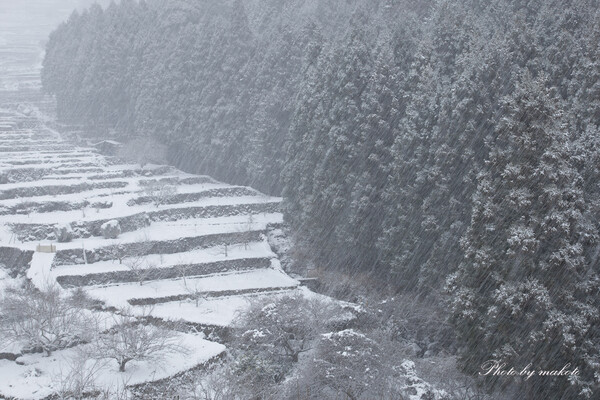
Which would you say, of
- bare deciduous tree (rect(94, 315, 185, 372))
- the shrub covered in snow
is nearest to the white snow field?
the shrub covered in snow

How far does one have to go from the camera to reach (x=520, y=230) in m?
14.9

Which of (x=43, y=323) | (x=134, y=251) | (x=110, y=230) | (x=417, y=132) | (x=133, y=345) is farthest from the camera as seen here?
(x=110, y=230)

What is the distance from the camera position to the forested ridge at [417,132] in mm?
14750

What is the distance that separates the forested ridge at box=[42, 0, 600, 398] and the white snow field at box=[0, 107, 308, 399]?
117 inches

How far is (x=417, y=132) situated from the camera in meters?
22.4

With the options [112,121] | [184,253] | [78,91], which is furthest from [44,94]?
[184,253]

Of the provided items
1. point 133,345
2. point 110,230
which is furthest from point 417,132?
point 110,230

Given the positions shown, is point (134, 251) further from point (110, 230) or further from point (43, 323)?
point (43, 323)

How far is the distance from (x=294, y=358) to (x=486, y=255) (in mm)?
6223

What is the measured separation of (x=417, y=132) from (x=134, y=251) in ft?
42.9

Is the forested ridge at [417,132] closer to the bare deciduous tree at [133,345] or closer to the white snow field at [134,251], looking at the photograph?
the white snow field at [134,251]

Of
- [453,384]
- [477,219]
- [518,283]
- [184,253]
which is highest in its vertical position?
[477,219]

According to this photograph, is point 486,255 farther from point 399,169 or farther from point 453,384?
point 399,169

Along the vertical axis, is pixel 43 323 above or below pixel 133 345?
below
